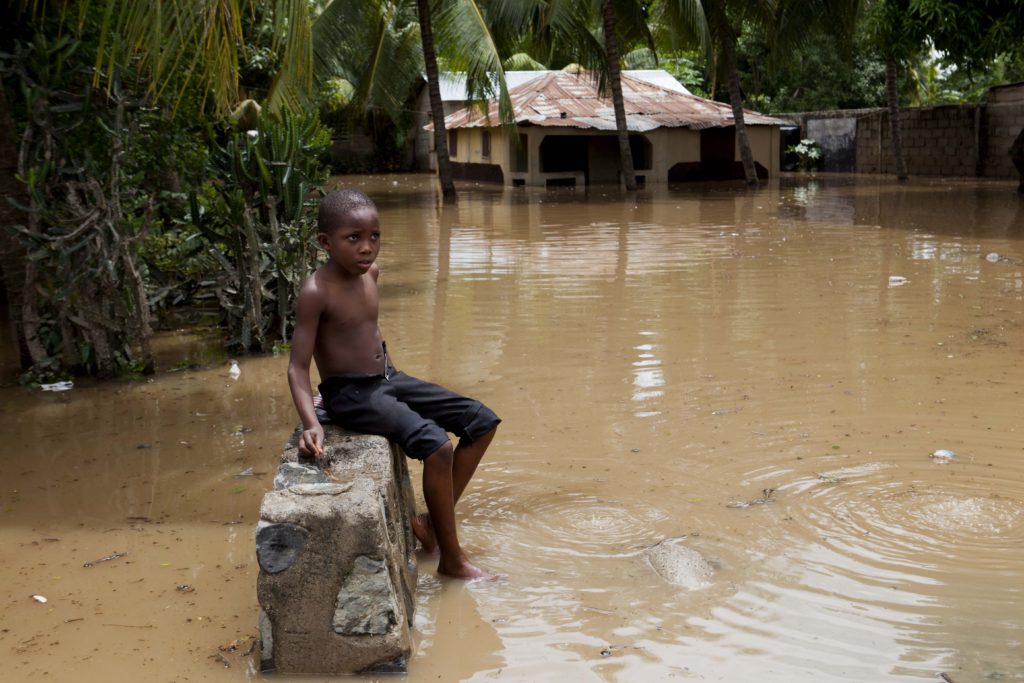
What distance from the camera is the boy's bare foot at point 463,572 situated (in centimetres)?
375

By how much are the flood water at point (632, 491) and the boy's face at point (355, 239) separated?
1.17 meters

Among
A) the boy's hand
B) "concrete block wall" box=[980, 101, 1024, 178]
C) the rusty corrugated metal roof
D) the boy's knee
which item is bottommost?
the boy's knee

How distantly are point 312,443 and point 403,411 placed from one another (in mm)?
368

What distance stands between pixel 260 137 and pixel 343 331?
377 centimetres

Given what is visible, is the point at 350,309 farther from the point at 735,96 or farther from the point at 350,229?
the point at 735,96

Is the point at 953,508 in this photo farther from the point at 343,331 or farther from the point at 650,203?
the point at 650,203

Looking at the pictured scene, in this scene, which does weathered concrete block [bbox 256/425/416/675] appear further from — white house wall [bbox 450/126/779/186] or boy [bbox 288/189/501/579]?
white house wall [bbox 450/126/779/186]

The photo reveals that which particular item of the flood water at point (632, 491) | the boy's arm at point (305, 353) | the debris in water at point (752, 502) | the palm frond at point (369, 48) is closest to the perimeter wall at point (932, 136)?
the palm frond at point (369, 48)

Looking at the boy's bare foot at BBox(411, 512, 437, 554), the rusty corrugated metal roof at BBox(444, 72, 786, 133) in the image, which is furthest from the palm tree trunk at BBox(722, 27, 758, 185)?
the boy's bare foot at BBox(411, 512, 437, 554)

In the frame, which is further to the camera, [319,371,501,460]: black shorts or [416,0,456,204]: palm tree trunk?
[416,0,456,204]: palm tree trunk

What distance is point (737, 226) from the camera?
14.8 meters

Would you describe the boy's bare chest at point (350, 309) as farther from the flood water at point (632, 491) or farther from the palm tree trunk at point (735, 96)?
the palm tree trunk at point (735, 96)

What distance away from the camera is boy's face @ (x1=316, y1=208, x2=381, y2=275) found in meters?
3.61

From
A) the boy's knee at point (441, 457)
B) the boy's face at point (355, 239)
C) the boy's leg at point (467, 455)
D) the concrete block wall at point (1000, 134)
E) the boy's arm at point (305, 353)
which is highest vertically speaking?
the concrete block wall at point (1000, 134)
